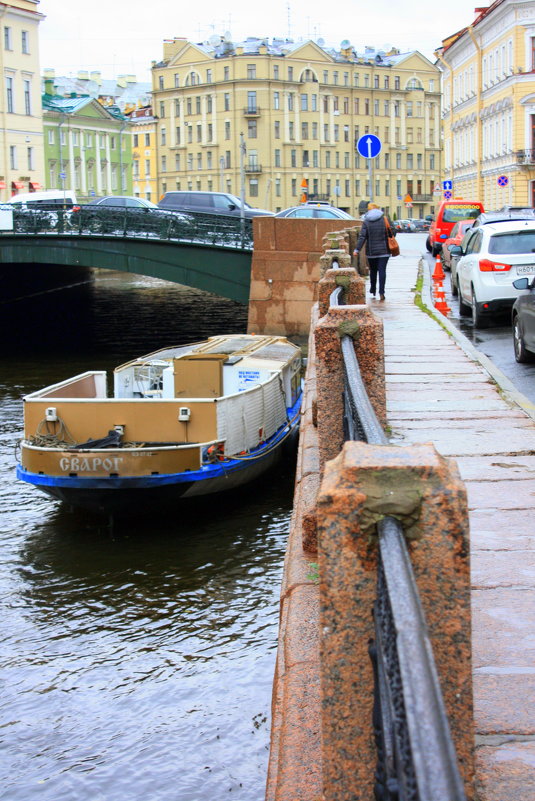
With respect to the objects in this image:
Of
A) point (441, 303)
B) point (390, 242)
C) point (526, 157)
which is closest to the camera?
point (390, 242)

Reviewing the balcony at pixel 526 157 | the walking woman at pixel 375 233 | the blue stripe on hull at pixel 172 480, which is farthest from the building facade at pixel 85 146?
the blue stripe on hull at pixel 172 480

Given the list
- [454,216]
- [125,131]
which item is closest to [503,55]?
[454,216]

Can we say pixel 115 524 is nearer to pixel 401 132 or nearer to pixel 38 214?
pixel 38 214

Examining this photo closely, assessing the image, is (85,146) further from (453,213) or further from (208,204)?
(453,213)

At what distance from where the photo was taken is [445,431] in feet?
26.7

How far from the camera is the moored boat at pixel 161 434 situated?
49.5 feet

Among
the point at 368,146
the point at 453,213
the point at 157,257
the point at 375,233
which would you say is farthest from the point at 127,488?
the point at 453,213

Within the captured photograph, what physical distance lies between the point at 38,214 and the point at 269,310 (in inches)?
294

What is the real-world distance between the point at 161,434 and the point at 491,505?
34.4 feet

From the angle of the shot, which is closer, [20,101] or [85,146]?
[20,101]

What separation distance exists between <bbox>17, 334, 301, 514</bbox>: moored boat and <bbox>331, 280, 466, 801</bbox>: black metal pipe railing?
13.0 m

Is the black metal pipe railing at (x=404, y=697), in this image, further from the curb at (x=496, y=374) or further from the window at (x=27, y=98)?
the window at (x=27, y=98)

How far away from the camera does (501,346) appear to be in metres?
15.4

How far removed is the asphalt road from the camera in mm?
12311
